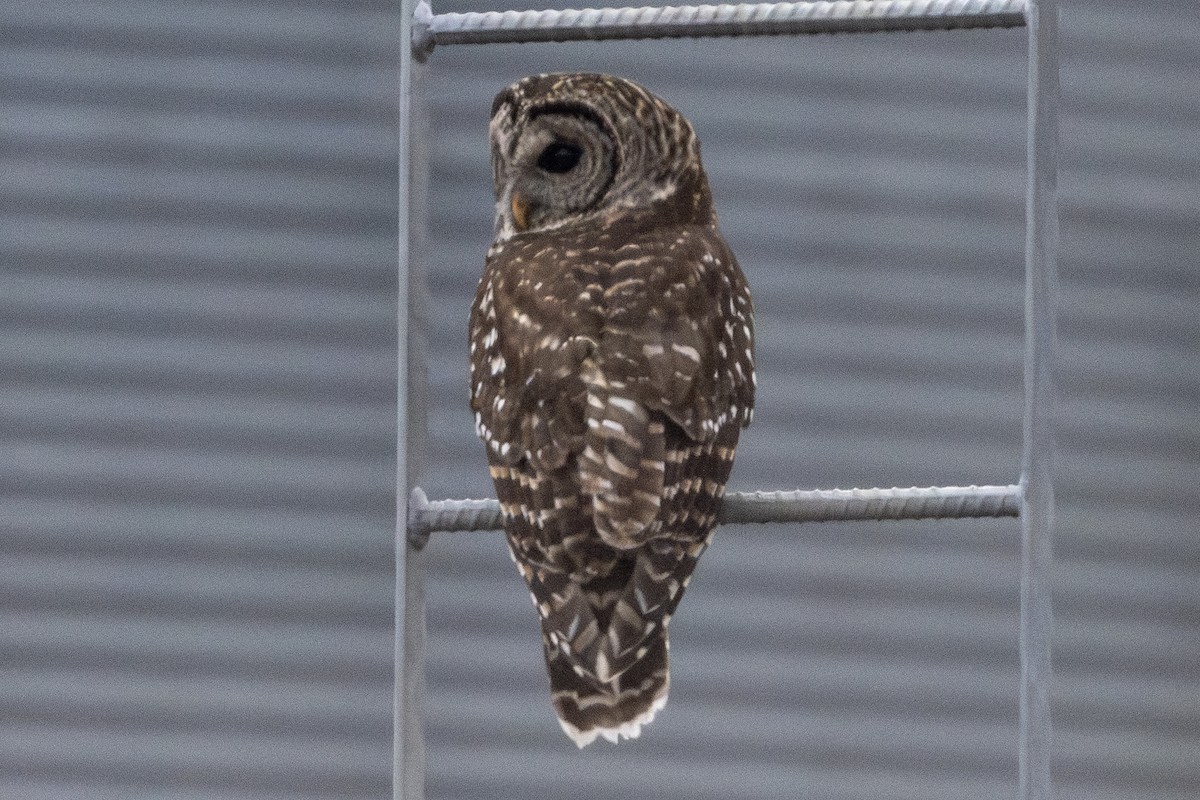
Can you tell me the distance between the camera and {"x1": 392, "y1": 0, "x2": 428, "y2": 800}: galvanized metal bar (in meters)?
2.57

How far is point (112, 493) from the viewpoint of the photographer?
4.52m

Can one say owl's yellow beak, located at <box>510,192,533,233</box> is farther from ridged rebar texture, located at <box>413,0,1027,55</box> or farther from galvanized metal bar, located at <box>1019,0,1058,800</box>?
galvanized metal bar, located at <box>1019,0,1058,800</box>

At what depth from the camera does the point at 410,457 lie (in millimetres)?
2615

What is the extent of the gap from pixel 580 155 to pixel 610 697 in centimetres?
109

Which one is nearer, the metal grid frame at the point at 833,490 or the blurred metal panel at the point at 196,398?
the metal grid frame at the point at 833,490

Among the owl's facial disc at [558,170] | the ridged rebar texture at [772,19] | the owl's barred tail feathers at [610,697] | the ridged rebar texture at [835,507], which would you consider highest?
the ridged rebar texture at [772,19]

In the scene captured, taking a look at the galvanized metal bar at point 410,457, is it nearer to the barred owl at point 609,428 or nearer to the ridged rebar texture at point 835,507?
the ridged rebar texture at point 835,507

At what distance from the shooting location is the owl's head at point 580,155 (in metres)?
3.31

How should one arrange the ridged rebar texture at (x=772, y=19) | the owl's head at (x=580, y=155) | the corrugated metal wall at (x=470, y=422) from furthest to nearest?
the corrugated metal wall at (x=470, y=422) → the owl's head at (x=580, y=155) → the ridged rebar texture at (x=772, y=19)

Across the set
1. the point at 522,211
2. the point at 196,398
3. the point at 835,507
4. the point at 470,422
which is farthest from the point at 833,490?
the point at 196,398

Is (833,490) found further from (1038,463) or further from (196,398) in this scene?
(196,398)

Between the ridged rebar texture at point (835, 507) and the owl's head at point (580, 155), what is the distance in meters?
0.90

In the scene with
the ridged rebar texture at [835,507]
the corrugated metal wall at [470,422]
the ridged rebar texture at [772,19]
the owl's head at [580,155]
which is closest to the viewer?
the ridged rebar texture at [835,507]

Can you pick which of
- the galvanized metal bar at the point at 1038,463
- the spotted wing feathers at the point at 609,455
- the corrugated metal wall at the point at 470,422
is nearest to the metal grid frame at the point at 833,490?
the galvanized metal bar at the point at 1038,463
